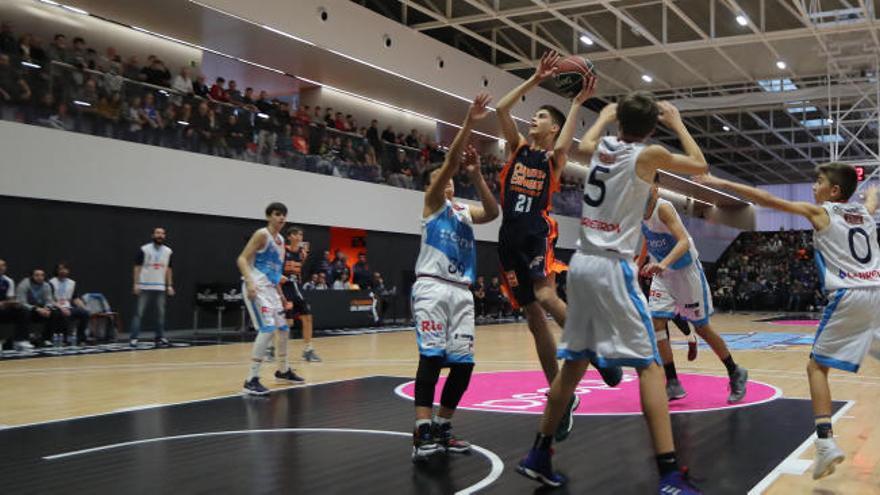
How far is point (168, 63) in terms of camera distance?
680 inches

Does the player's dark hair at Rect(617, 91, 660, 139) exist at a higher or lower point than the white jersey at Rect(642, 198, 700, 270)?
higher

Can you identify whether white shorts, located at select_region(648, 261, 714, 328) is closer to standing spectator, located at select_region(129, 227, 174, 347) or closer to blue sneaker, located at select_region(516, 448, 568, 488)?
blue sneaker, located at select_region(516, 448, 568, 488)

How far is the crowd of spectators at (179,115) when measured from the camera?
12.0 metres

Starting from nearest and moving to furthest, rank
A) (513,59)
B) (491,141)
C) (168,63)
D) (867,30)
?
→ (168,63)
(867,30)
(513,59)
(491,141)

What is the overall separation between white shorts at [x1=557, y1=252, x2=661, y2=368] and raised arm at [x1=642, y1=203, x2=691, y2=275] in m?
2.48

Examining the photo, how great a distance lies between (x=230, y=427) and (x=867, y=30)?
62.1 feet

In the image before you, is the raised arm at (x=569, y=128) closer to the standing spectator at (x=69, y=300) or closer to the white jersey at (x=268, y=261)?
the white jersey at (x=268, y=261)

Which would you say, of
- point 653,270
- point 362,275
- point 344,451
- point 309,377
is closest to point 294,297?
point 309,377

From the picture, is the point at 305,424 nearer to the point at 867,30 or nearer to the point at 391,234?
the point at 391,234

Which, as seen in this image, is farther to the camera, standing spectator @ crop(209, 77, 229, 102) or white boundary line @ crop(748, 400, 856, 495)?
standing spectator @ crop(209, 77, 229, 102)

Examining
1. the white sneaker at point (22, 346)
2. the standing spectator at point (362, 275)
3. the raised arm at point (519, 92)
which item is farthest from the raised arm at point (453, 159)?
the standing spectator at point (362, 275)

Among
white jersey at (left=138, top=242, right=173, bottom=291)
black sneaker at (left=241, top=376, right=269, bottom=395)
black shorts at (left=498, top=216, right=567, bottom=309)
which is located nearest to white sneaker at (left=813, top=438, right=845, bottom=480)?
black shorts at (left=498, top=216, right=567, bottom=309)

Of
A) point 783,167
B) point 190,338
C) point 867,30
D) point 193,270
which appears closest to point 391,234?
point 193,270

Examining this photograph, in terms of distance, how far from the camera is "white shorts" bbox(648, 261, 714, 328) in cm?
646
